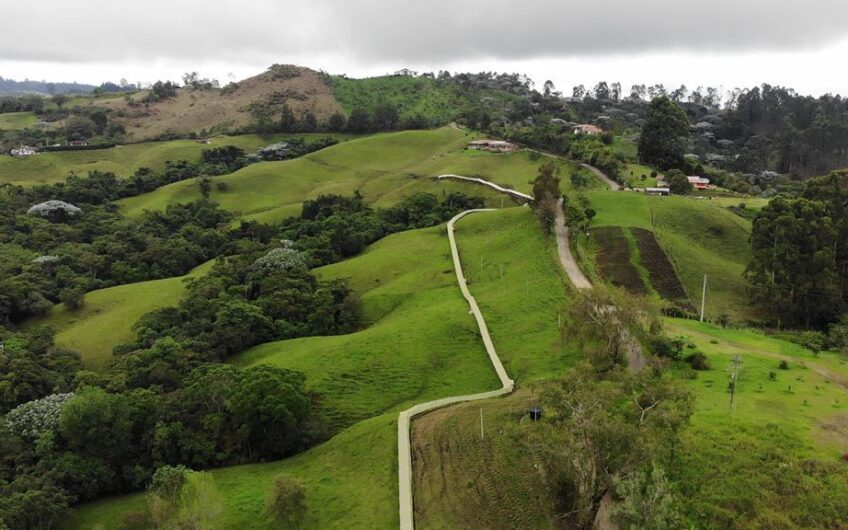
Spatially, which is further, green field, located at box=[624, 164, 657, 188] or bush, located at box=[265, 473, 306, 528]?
green field, located at box=[624, 164, 657, 188]

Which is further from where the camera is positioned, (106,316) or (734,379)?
(106,316)

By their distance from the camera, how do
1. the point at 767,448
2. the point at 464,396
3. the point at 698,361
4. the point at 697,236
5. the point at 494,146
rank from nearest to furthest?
the point at 767,448, the point at 698,361, the point at 464,396, the point at 697,236, the point at 494,146

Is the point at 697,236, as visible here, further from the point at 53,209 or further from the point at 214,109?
the point at 214,109

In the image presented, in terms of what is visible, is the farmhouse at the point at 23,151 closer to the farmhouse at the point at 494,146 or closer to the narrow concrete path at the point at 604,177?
the farmhouse at the point at 494,146

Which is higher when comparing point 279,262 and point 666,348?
point 666,348

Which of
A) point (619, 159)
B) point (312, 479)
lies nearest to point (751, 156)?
point (619, 159)

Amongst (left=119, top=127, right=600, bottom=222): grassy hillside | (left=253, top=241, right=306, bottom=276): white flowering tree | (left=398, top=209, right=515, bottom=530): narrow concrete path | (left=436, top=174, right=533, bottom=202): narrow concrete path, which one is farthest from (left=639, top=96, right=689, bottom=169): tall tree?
(left=253, top=241, right=306, bottom=276): white flowering tree

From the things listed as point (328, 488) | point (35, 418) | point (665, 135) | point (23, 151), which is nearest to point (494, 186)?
point (665, 135)

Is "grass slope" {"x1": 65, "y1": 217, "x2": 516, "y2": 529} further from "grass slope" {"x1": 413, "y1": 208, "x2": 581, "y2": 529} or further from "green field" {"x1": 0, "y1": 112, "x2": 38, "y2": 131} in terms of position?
"green field" {"x1": 0, "y1": 112, "x2": 38, "y2": 131}
